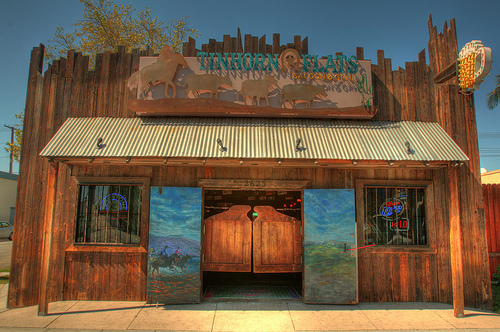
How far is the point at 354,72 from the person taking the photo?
24.7 ft

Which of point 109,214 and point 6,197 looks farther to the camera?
point 6,197

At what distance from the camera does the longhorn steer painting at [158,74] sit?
7211 mm

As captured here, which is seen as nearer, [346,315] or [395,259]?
[346,315]

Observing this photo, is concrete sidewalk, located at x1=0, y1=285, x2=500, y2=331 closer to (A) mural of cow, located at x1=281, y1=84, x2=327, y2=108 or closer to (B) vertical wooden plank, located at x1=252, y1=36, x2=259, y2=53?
(A) mural of cow, located at x1=281, y1=84, x2=327, y2=108

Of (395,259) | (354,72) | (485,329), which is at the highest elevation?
(354,72)

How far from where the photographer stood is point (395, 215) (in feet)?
23.8

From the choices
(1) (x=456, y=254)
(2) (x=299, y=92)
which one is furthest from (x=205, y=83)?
(1) (x=456, y=254)

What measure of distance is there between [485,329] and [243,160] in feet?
17.8

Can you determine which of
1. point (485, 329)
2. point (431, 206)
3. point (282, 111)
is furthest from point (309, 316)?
point (282, 111)

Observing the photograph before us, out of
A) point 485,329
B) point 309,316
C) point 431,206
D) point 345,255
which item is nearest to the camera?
point 485,329

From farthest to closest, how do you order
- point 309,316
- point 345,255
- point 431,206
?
1. point 431,206
2. point 345,255
3. point 309,316

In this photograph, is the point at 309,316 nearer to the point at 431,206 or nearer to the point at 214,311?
the point at 214,311

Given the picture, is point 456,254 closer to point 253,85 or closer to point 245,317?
point 245,317

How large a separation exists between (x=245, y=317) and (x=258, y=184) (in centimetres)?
274
